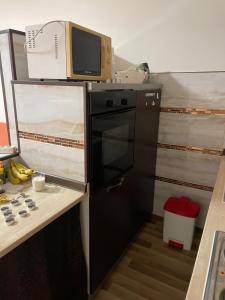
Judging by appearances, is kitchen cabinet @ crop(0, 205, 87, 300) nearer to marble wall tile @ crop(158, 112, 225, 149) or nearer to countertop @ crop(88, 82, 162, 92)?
countertop @ crop(88, 82, 162, 92)

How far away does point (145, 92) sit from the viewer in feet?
6.07

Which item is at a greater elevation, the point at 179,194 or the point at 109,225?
the point at 109,225

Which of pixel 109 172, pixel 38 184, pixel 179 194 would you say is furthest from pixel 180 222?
pixel 38 184

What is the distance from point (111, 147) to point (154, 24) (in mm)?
1266

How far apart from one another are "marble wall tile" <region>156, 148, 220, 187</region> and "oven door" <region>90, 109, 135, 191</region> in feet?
2.09

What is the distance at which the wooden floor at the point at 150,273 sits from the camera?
5.52ft

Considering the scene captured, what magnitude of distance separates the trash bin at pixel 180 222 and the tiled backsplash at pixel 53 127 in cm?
111

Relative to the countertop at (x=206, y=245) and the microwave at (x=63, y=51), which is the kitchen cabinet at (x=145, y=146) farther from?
the countertop at (x=206, y=245)

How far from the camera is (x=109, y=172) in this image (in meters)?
1.54

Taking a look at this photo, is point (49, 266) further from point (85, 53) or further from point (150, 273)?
point (85, 53)

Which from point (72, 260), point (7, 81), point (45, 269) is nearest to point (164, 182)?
point (72, 260)

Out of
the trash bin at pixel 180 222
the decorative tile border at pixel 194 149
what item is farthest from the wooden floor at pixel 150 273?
the decorative tile border at pixel 194 149

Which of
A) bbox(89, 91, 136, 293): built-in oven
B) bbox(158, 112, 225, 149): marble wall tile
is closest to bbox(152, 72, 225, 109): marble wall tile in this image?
bbox(158, 112, 225, 149): marble wall tile

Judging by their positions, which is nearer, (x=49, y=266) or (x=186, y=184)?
(x=49, y=266)
